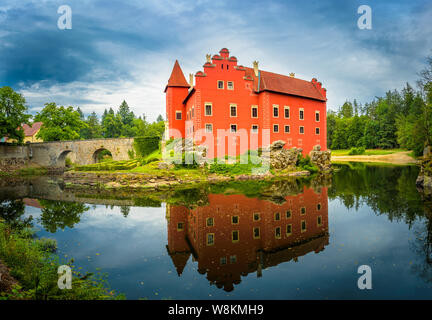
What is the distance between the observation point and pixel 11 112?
38.4 meters

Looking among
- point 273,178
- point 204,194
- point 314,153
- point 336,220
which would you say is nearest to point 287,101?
point 314,153

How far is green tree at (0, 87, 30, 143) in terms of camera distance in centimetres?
3750

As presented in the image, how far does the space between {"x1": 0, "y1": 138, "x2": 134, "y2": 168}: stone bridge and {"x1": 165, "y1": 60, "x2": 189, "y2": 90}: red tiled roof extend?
12.8 metres

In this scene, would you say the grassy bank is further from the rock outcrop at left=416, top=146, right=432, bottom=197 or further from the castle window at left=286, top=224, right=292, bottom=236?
the rock outcrop at left=416, top=146, right=432, bottom=197

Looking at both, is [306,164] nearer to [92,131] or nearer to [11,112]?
[11,112]

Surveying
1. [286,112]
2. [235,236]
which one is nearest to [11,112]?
[286,112]

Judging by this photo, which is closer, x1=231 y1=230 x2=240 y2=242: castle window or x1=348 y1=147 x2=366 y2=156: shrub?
x1=231 y1=230 x2=240 y2=242: castle window

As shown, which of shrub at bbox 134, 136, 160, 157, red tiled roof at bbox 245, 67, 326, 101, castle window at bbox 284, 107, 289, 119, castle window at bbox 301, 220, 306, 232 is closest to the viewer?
castle window at bbox 301, 220, 306, 232

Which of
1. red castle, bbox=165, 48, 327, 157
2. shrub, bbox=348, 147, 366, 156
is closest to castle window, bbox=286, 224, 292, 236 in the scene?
red castle, bbox=165, 48, 327, 157

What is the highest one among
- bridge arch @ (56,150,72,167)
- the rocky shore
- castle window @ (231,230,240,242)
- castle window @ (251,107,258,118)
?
castle window @ (251,107,258,118)

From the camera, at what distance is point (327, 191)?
63.0 feet

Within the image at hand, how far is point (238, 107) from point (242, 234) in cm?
2250
